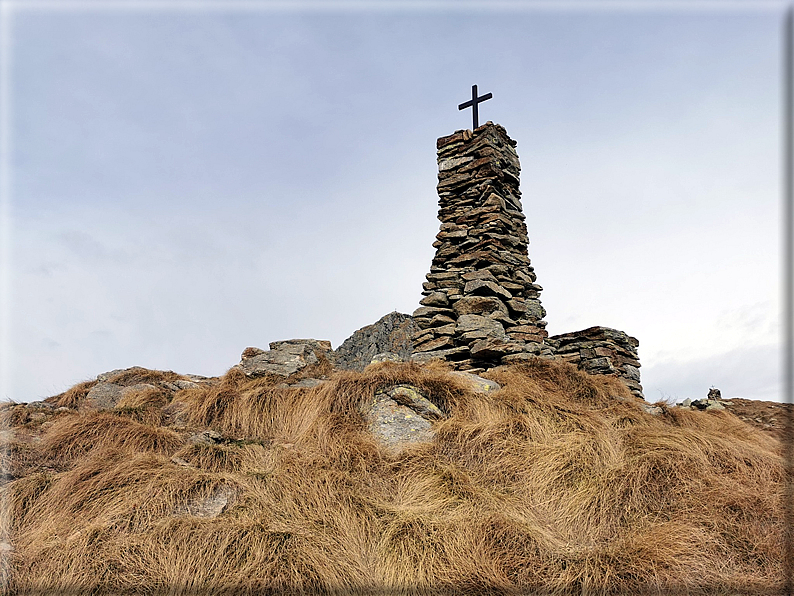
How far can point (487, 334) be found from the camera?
7.46 metres

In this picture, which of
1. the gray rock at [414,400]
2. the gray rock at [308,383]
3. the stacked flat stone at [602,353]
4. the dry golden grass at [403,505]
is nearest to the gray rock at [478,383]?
the dry golden grass at [403,505]

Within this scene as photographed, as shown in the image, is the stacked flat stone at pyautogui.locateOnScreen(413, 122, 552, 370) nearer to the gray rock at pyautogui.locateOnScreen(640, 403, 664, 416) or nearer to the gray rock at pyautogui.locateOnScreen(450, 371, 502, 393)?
the gray rock at pyautogui.locateOnScreen(450, 371, 502, 393)

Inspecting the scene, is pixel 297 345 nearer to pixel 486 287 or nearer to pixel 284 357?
pixel 284 357

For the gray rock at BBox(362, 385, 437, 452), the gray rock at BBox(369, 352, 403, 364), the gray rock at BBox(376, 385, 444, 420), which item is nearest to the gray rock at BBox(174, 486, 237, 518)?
the gray rock at BBox(362, 385, 437, 452)

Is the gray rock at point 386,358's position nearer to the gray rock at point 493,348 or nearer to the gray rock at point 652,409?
the gray rock at point 493,348

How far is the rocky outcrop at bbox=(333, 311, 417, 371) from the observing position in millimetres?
8086

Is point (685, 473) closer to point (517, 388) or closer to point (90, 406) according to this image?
point (517, 388)

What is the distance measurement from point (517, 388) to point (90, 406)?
5.31m

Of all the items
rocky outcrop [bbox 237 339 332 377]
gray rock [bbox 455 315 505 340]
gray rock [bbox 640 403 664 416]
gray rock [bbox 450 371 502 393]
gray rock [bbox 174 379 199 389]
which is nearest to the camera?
gray rock [bbox 450 371 502 393]

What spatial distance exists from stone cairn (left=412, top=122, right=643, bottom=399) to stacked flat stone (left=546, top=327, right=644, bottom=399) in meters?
0.01

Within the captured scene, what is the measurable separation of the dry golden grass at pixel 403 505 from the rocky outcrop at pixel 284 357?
147 centimetres

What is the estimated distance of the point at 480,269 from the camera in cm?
811

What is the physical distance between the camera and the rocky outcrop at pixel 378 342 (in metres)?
8.09

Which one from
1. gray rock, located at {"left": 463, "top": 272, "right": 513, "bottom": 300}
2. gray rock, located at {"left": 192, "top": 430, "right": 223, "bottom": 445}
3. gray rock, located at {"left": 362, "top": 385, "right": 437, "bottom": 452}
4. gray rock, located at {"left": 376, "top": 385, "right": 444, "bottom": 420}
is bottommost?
gray rock, located at {"left": 192, "top": 430, "right": 223, "bottom": 445}
